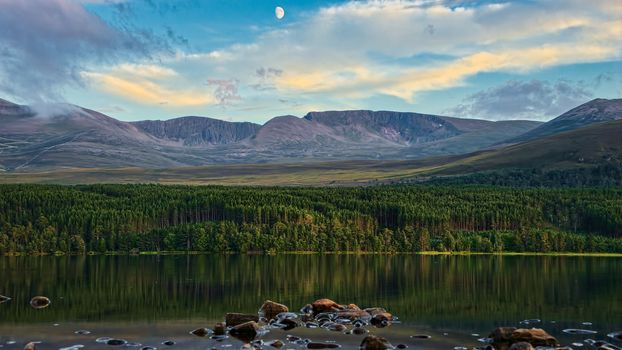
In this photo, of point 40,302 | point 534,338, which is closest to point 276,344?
point 534,338

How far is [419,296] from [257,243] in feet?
328

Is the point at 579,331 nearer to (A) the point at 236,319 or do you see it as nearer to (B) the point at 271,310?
(B) the point at 271,310

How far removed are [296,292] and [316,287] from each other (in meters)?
7.29

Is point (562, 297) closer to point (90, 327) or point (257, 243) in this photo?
point (90, 327)

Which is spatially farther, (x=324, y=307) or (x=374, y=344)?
(x=324, y=307)

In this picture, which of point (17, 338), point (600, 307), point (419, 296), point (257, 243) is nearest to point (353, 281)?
point (419, 296)

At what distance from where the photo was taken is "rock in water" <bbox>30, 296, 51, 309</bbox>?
91.1m

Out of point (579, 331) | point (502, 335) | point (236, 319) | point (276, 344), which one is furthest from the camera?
point (236, 319)

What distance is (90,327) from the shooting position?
76562mm

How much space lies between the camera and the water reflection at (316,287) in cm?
8650

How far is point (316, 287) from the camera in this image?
113688 mm

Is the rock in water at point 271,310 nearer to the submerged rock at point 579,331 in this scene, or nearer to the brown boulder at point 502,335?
the brown boulder at point 502,335

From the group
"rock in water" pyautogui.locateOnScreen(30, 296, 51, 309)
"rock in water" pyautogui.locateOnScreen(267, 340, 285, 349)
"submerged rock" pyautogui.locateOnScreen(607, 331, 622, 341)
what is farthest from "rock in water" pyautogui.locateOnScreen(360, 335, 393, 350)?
"rock in water" pyautogui.locateOnScreen(30, 296, 51, 309)

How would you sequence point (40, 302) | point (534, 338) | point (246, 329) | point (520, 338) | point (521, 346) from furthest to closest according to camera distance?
point (40, 302) → point (246, 329) → point (520, 338) → point (534, 338) → point (521, 346)
